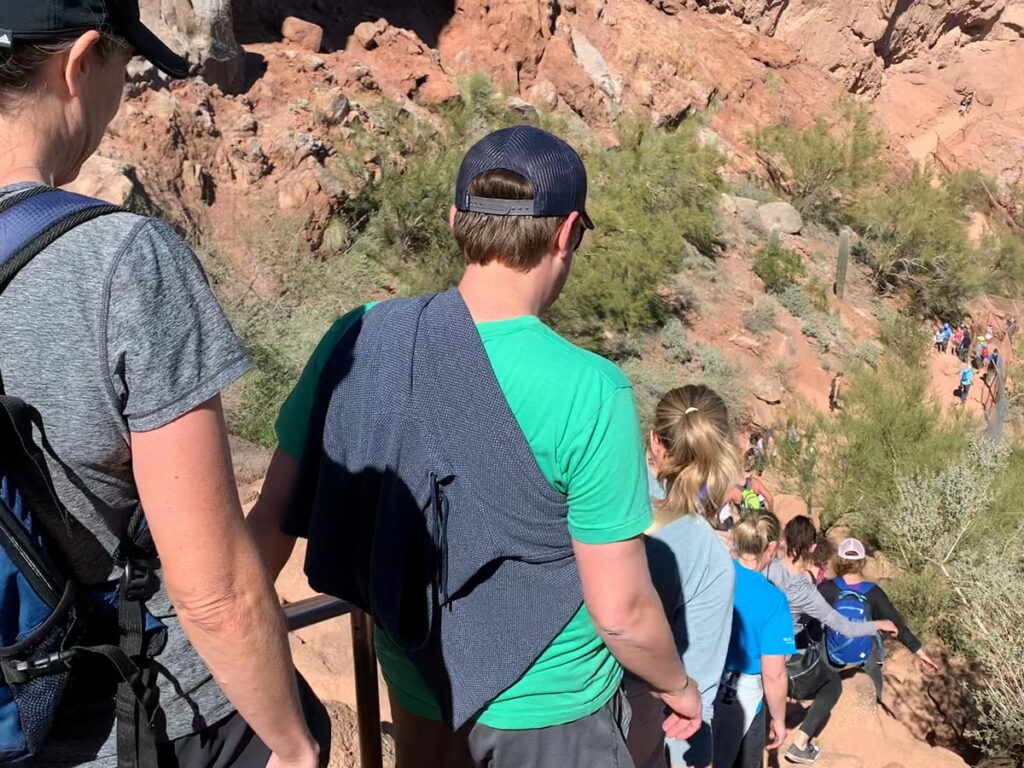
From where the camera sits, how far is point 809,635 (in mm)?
4531

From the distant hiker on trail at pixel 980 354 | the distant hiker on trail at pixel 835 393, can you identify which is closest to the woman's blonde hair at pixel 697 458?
the distant hiker on trail at pixel 835 393

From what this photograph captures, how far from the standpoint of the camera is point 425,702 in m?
1.62

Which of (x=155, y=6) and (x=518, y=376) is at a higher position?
(x=518, y=376)

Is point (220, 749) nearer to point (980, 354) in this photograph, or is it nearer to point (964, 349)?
point (980, 354)

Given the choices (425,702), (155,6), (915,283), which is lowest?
(915,283)

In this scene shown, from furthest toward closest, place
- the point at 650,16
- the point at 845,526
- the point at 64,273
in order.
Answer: the point at 650,16, the point at 845,526, the point at 64,273

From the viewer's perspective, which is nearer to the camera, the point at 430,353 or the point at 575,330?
the point at 430,353

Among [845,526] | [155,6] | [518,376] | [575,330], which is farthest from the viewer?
[575,330]

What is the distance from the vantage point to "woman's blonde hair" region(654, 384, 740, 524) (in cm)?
220

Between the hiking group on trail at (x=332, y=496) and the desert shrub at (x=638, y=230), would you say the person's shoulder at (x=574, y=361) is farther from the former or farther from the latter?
the desert shrub at (x=638, y=230)

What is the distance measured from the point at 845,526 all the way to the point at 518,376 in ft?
35.4

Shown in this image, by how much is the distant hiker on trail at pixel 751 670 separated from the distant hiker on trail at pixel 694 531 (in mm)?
483

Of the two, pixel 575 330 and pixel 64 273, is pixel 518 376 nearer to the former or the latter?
pixel 64 273

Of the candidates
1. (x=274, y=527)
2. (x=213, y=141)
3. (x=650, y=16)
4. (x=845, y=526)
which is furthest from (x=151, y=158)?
(x=650, y=16)
